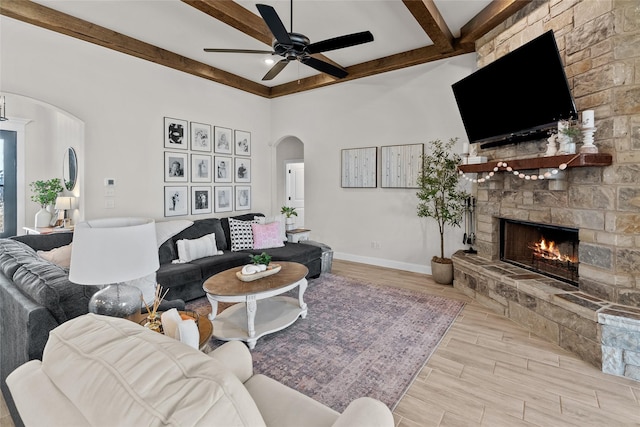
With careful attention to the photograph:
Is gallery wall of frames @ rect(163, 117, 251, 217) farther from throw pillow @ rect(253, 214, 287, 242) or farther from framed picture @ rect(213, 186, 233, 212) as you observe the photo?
throw pillow @ rect(253, 214, 287, 242)

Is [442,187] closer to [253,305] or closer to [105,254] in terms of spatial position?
[253,305]

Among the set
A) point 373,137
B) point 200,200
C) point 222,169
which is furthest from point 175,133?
point 373,137

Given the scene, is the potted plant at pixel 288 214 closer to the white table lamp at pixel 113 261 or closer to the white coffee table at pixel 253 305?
the white coffee table at pixel 253 305

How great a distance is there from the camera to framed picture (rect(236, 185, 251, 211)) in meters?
5.75

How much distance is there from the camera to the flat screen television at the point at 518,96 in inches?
106

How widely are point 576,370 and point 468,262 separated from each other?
160 centimetres

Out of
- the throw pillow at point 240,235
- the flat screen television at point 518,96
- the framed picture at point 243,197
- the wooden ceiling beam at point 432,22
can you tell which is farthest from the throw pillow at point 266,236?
the wooden ceiling beam at point 432,22

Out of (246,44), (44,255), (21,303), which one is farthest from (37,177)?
(21,303)

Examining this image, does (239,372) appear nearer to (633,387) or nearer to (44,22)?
(633,387)

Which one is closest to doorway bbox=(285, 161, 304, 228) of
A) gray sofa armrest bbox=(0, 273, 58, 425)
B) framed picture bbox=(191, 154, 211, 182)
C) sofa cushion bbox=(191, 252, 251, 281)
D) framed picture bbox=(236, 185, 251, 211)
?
framed picture bbox=(236, 185, 251, 211)

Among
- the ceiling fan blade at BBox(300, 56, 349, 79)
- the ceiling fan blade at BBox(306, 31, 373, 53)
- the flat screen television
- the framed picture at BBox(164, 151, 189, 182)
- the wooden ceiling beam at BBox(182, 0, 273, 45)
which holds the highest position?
the wooden ceiling beam at BBox(182, 0, 273, 45)

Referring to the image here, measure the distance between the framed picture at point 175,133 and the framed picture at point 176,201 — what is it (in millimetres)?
648

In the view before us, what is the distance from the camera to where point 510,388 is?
2113mm

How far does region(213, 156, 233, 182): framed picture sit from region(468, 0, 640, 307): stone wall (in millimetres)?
4535
